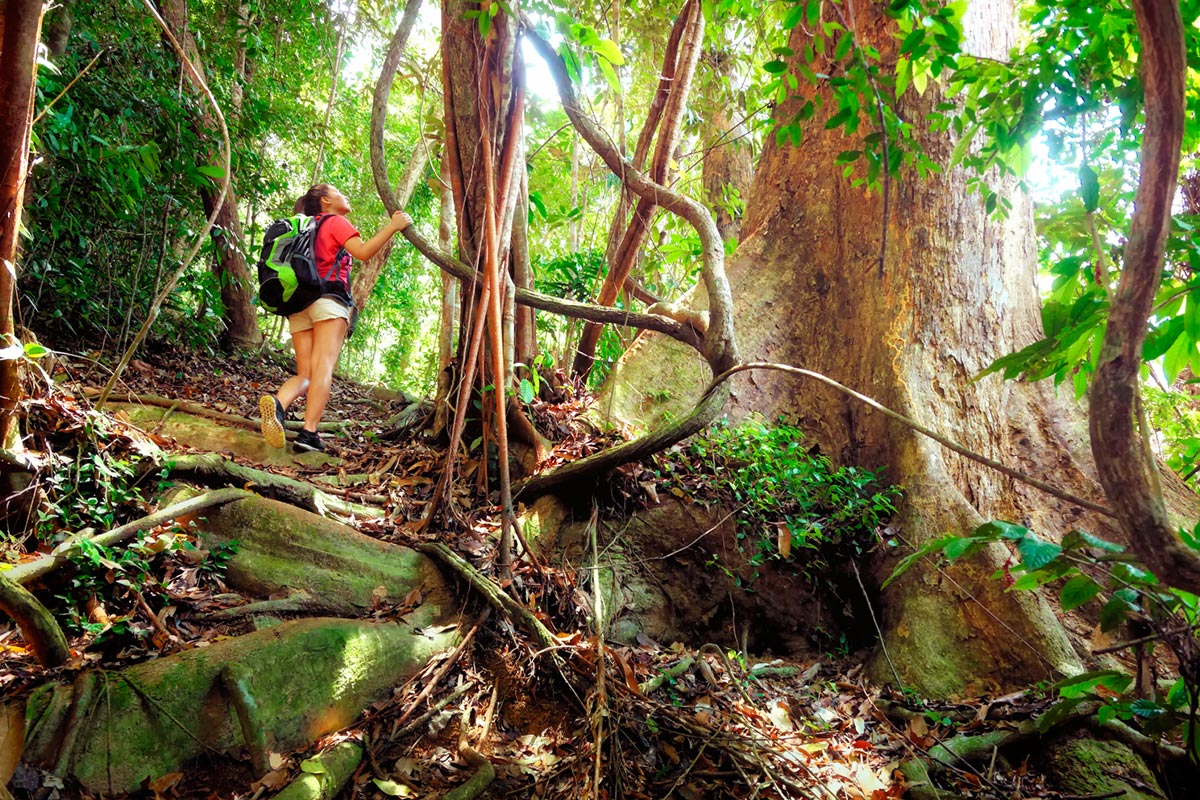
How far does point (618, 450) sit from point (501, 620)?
0.98 meters

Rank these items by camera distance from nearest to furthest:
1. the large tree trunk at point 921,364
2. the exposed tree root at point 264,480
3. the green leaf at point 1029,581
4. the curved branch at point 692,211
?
the green leaf at point 1029,581 → the exposed tree root at point 264,480 → the large tree trunk at point 921,364 → the curved branch at point 692,211

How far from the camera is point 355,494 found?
3512 mm

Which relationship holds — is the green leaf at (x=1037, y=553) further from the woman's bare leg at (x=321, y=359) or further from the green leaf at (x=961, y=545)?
the woman's bare leg at (x=321, y=359)

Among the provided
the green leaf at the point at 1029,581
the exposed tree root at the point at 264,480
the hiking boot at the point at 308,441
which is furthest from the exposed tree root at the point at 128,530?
the green leaf at the point at 1029,581

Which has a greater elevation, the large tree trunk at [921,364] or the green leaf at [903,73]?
the green leaf at [903,73]

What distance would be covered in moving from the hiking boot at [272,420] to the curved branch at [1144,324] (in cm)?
369

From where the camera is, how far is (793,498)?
359 centimetres

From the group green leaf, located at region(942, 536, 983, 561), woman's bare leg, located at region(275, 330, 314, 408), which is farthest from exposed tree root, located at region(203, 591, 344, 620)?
green leaf, located at region(942, 536, 983, 561)

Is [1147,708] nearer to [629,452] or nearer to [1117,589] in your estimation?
[1117,589]

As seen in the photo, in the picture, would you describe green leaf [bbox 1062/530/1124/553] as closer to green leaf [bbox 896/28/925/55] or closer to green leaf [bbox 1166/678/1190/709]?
green leaf [bbox 1166/678/1190/709]

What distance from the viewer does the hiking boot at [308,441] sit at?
4.00 m

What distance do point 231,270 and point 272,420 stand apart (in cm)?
437

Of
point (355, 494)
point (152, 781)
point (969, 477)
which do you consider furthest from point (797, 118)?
point (152, 781)

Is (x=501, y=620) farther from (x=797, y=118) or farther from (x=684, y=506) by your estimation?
(x=797, y=118)
